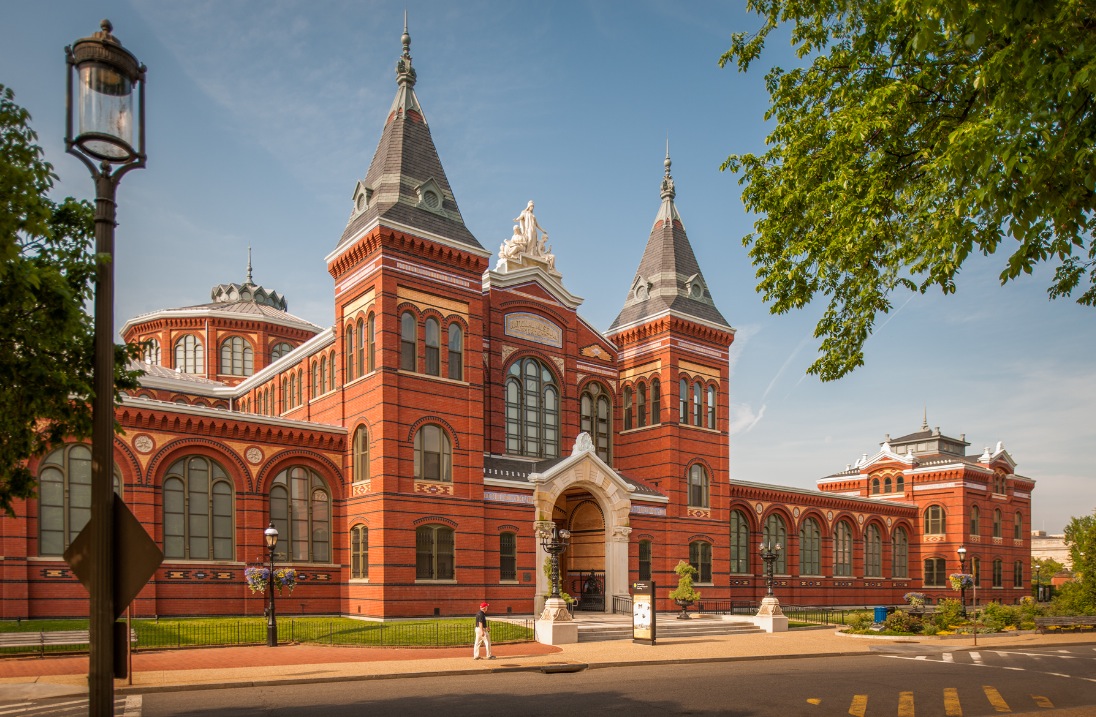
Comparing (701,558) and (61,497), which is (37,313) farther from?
(701,558)

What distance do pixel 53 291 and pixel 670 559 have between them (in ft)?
107

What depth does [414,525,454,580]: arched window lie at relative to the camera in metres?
30.1

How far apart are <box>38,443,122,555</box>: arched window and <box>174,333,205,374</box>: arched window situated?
83.4ft

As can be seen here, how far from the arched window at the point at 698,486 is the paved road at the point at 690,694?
1837 cm

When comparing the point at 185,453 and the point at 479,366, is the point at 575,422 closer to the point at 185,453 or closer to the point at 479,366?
the point at 479,366

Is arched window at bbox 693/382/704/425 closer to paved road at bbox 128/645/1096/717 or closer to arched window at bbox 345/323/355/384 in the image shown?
arched window at bbox 345/323/355/384

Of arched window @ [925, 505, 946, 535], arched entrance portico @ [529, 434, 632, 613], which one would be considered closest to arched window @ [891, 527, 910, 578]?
arched window @ [925, 505, 946, 535]

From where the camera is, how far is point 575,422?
38625 millimetres

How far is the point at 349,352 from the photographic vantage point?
107 feet

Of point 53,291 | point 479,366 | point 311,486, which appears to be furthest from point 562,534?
point 53,291

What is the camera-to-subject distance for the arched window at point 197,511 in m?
28.6

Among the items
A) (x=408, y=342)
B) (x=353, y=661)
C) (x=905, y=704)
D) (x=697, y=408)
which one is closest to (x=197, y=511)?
(x=408, y=342)

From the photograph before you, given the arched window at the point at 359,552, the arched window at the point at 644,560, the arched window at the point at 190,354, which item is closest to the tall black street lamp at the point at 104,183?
the arched window at the point at 359,552

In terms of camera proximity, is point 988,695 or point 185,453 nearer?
point 988,695
